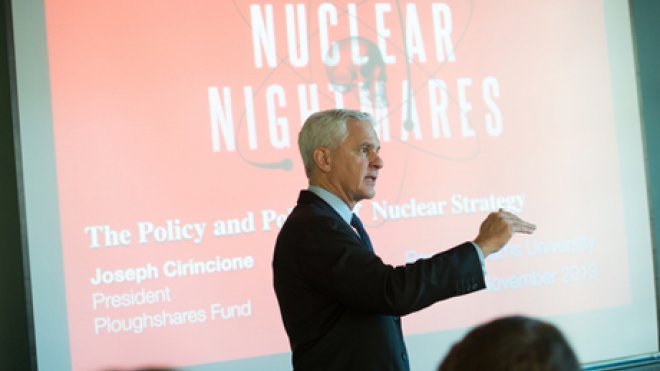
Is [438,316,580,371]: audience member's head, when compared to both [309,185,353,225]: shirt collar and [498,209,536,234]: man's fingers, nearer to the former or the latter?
[498,209,536,234]: man's fingers

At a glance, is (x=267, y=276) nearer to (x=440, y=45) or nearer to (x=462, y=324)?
(x=462, y=324)

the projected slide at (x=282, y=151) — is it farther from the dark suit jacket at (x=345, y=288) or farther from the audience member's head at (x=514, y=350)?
the audience member's head at (x=514, y=350)

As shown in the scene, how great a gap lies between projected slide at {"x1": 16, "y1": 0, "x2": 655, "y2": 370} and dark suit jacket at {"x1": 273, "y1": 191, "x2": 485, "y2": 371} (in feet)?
4.16

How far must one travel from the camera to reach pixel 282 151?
142 inches

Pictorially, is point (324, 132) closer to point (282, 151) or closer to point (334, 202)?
point (334, 202)

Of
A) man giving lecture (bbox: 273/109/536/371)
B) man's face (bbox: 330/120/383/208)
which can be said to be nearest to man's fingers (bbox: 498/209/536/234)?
man giving lecture (bbox: 273/109/536/371)

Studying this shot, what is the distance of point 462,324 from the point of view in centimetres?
386

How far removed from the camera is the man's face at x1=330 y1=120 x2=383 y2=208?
2.27 meters

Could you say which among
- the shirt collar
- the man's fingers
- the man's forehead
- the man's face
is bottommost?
the man's fingers

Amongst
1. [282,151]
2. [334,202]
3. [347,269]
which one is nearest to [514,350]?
[347,269]

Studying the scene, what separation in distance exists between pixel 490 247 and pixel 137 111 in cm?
177

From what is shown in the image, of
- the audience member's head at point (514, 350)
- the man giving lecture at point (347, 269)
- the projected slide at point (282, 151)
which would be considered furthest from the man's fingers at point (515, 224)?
the projected slide at point (282, 151)

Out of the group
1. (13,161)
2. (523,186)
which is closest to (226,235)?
(13,161)

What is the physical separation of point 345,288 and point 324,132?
0.43 meters
